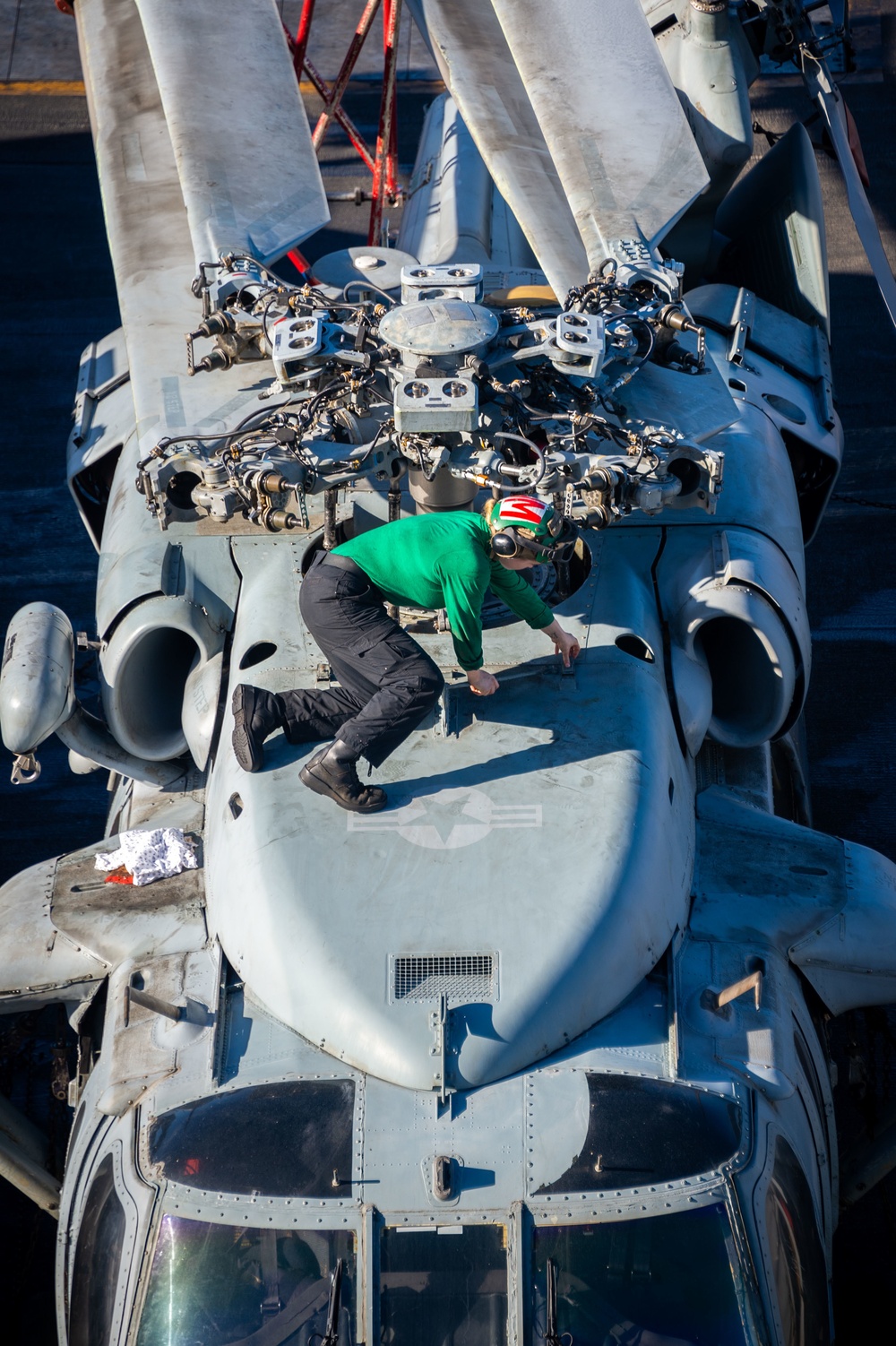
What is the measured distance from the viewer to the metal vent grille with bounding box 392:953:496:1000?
6688mm

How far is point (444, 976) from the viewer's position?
673 cm

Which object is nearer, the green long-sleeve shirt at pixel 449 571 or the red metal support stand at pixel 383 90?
the green long-sleeve shirt at pixel 449 571

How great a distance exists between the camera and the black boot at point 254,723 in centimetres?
769

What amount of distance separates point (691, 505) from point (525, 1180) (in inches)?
155

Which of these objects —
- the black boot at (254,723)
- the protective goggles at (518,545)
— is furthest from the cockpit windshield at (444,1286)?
the protective goggles at (518,545)

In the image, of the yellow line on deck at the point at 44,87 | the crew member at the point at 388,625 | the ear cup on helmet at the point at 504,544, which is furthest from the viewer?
the yellow line on deck at the point at 44,87

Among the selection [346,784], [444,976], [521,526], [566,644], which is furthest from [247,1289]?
[521,526]

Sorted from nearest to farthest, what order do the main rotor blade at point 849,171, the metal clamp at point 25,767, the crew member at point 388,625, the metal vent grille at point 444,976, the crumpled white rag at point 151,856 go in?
the metal vent grille at point 444,976 < the crew member at point 388,625 < the metal clamp at point 25,767 < the crumpled white rag at point 151,856 < the main rotor blade at point 849,171

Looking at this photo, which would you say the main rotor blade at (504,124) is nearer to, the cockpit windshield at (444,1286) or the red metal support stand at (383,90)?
the red metal support stand at (383,90)

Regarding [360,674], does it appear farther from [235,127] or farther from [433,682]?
[235,127]

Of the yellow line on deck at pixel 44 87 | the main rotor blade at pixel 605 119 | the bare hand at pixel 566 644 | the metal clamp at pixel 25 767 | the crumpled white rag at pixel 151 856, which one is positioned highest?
the main rotor blade at pixel 605 119

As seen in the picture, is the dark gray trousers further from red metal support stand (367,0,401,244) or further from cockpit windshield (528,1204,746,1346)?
red metal support stand (367,0,401,244)

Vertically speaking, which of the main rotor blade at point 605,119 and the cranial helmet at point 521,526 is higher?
the main rotor blade at point 605,119

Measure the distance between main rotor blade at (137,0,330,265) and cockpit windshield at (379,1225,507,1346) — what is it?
642 centimetres
